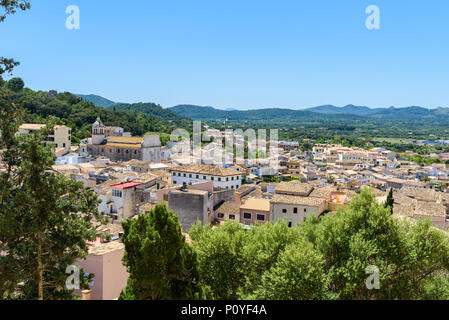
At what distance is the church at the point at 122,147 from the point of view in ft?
204

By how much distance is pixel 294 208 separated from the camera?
24.5 metres

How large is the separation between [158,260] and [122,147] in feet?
186

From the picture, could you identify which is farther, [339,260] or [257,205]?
[257,205]

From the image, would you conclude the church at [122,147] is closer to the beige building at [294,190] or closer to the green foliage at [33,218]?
the beige building at [294,190]

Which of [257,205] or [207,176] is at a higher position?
[207,176]

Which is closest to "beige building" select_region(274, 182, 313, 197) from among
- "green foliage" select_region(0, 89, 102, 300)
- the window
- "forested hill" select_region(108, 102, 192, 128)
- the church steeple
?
the window

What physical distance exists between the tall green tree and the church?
53.6m

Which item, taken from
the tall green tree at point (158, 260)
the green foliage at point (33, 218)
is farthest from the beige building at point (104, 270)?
the tall green tree at point (158, 260)

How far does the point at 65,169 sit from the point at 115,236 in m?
26.2

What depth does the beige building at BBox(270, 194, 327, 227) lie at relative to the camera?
24.1m

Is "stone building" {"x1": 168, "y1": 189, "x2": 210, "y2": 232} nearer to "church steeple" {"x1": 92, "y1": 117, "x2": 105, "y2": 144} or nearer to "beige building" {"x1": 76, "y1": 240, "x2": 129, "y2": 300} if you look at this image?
"beige building" {"x1": 76, "y1": 240, "x2": 129, "y2": 300}

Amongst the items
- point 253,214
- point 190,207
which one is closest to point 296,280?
point 190,207

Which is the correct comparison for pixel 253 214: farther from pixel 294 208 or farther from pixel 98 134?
pixel 98 134
